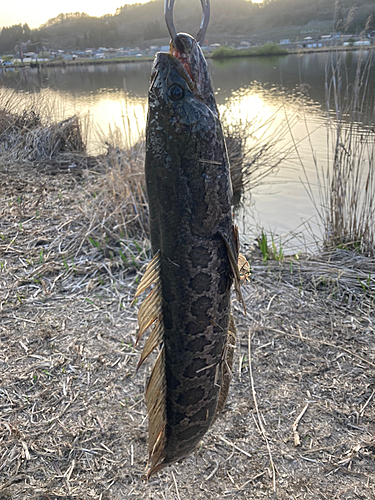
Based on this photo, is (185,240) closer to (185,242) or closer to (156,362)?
(185,242)

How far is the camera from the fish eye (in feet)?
4.49

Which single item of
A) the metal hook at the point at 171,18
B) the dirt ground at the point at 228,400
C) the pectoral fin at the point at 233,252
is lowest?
the dirt ground at the point at 228,400

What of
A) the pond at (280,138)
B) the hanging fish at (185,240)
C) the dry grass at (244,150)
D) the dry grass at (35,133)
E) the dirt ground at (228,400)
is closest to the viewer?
the hanging fish at (185,240)

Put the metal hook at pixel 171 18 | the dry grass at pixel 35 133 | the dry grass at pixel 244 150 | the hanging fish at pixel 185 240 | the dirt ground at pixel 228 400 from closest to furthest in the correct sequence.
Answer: the metal hook at pixel 171 18 < the hanging fish at pixel 185 240 < the dirt ground at pixel 228 400 < the dry grass at pixel 244 150 < the dry grass at pixel 35 133

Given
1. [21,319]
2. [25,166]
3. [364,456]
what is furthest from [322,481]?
[25,166]

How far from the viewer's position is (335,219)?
15.6ft

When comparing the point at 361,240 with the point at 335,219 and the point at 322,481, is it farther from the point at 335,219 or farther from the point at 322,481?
the point at 322,481

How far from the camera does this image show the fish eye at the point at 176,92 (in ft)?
4.49

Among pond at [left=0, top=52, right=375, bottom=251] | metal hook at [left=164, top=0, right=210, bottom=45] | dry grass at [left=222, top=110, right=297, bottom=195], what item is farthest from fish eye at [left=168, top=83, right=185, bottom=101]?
dry grass at [left=222, top=110, right=297, bottom=195]

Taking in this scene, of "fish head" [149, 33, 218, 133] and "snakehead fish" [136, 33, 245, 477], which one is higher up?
"fish head" [149, 33, 218, 133]

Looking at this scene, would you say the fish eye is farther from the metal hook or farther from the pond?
the pond

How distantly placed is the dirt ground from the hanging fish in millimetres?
985

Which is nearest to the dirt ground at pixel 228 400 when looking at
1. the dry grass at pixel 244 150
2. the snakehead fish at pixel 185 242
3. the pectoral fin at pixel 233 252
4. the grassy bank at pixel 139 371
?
the grassy bank at pixel 139 371

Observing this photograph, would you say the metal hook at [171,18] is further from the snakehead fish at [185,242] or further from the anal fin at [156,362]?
the anal fin at [156,362]
